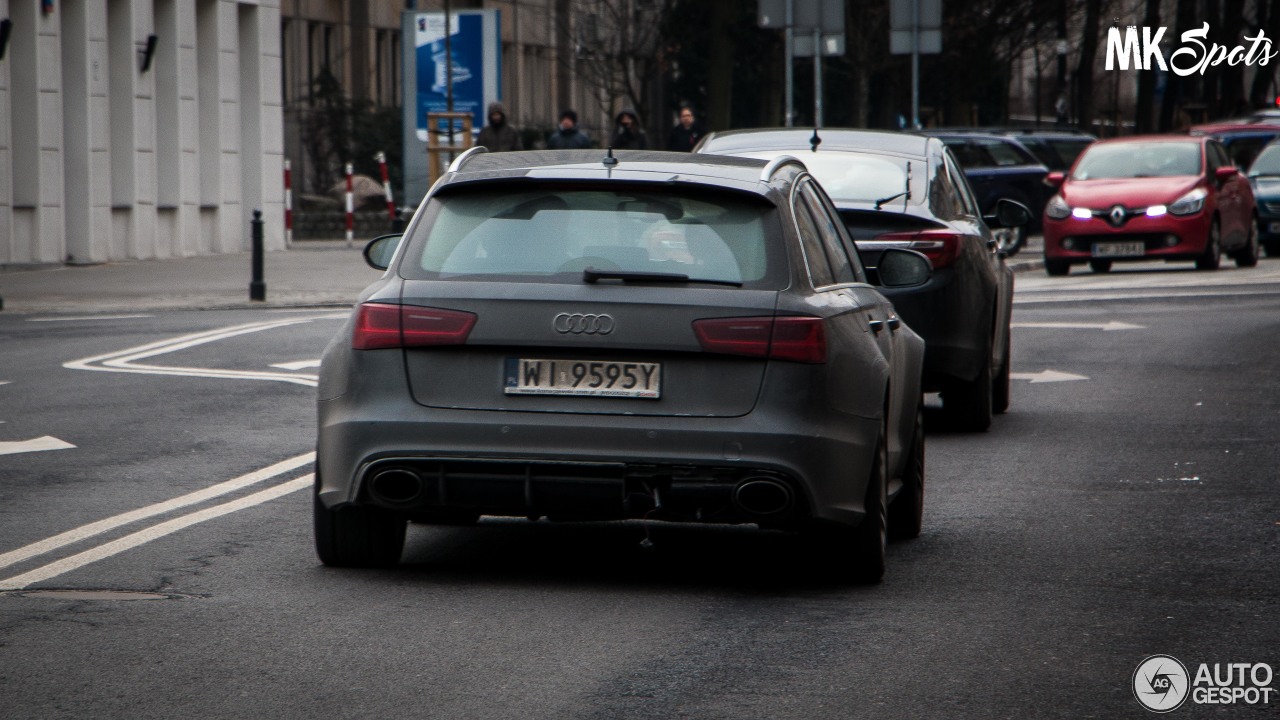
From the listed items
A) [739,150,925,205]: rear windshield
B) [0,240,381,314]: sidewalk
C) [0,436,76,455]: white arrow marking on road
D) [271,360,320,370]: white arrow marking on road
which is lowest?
[0,240,381,314]: sidewalk

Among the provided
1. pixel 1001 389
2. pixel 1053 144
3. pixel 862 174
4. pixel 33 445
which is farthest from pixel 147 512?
pixel 1053 144

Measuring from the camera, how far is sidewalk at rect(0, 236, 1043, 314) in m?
22.9

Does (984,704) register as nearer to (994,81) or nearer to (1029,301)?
(1029,301)

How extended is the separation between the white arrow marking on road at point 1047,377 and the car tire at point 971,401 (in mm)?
3040

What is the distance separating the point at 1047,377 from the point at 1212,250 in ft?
43.6

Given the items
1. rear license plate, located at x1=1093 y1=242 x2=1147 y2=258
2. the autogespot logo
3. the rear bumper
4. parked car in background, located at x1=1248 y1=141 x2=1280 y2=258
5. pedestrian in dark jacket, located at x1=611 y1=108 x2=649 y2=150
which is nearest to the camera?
the autogespot logo

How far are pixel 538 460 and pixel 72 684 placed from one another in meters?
1.73

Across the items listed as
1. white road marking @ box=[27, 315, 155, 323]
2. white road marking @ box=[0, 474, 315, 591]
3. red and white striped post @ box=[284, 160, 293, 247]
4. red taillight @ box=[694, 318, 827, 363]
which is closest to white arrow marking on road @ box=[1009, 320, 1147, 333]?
white road marking @ box=[27, 315, 155, 323]

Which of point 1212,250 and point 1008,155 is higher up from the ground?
point 1008,155

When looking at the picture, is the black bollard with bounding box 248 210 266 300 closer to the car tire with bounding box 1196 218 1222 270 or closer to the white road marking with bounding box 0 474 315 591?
the car tire with bounding box 1196 218 1222 270

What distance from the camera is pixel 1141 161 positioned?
2834 centimetres

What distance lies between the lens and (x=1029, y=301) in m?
23.4

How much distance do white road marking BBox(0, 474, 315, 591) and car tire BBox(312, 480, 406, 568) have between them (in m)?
0.81

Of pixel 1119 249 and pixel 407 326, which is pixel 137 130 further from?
pixel 407 326
